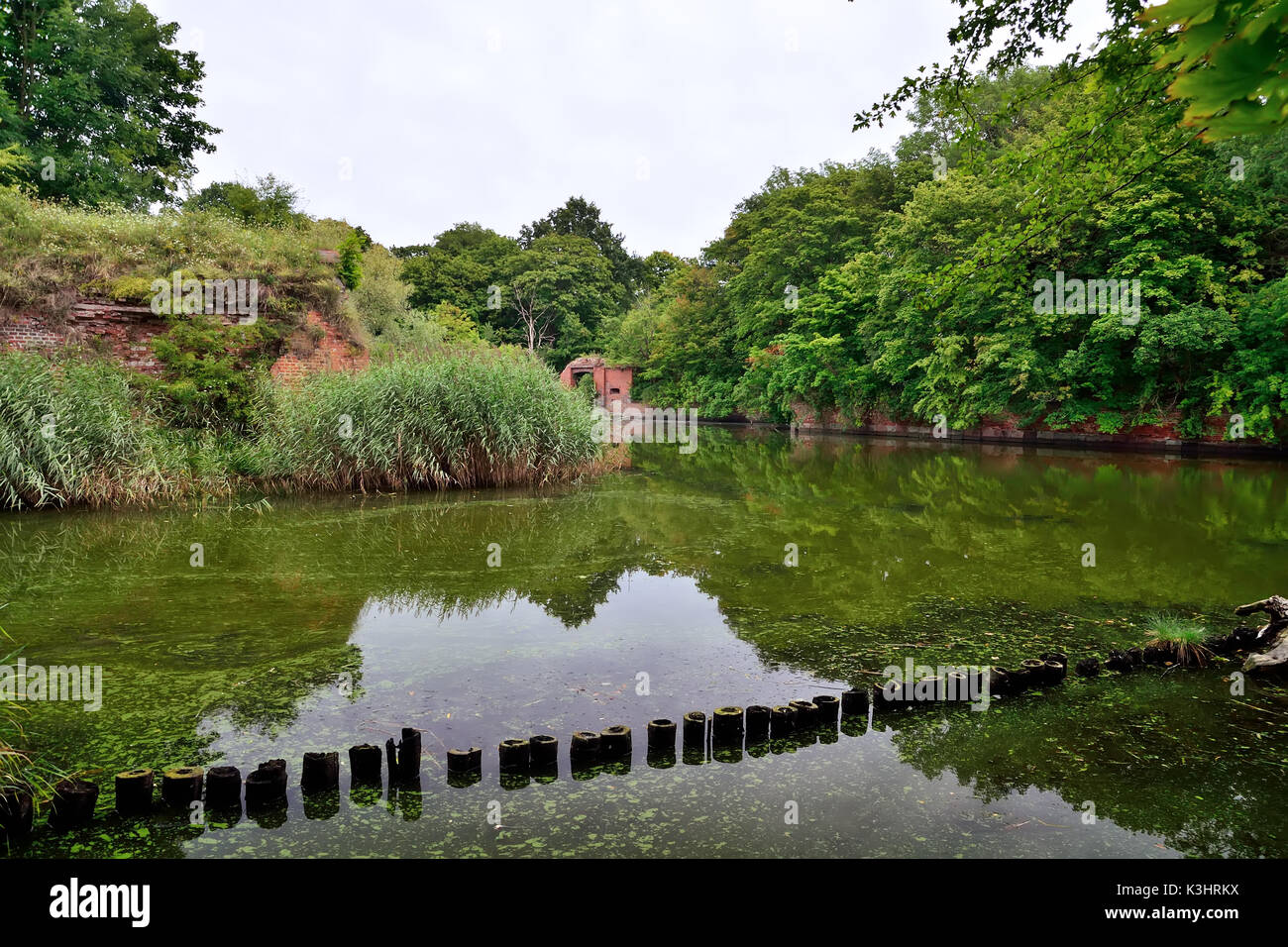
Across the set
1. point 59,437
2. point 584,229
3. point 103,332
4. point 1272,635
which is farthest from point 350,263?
point 584,229

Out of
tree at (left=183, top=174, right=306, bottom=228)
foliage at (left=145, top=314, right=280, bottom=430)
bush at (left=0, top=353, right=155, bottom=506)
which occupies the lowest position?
bush at (left=0, top=353, right=155, bottom=506)

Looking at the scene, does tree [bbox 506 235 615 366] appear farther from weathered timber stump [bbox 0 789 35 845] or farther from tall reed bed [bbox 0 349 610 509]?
weathered timber stump [bbox 0 789 35 845]

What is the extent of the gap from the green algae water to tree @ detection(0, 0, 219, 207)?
71.0ft

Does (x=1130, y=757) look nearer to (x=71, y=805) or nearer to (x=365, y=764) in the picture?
(x=365, y=764)

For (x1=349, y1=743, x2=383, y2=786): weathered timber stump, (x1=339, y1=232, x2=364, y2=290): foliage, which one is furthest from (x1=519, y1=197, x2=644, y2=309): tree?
(x1=349, y1=743, x2=383, y2=786): weathered timber stump

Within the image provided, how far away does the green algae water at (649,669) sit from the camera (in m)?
2.59

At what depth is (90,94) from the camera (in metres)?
24.9

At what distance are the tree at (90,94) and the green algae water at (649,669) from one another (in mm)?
21636

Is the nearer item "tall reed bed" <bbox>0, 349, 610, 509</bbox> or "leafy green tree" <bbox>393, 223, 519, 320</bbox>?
"tall reed bed" <bbox>0, 349, 610, 509</bbox>

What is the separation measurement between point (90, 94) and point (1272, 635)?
3335 centimetres

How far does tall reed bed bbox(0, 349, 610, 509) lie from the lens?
860cm

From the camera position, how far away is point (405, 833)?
2529 millimetres

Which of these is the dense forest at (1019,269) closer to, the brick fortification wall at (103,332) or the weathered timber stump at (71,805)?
the weathered timber stump at (71,805)

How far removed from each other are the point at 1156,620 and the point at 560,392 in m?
9.12
